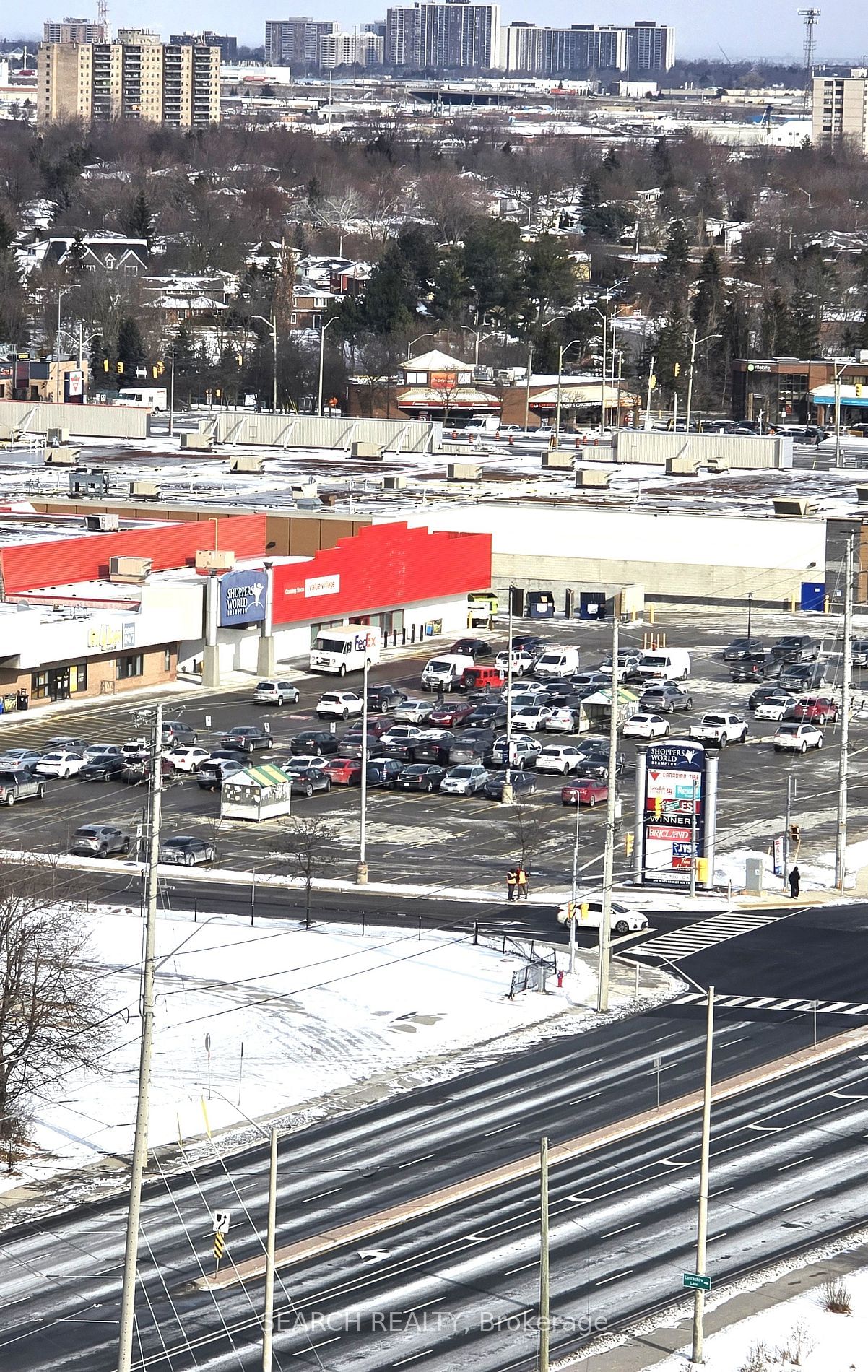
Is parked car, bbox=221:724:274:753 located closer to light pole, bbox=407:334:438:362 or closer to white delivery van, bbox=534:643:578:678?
white delivery van, bbox=534:643:578:678

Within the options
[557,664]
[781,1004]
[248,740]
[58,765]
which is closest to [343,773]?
[248,740]

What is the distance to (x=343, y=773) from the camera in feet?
200

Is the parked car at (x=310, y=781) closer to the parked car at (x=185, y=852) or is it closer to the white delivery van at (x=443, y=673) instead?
the parked car at (x=185, y=852)

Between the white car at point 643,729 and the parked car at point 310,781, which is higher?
the white car at point 643,729

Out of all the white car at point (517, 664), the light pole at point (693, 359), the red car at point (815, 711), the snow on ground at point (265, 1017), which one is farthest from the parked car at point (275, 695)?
the light pole at point (693, 359)

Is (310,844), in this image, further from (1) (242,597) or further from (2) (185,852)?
(1) (242,597)

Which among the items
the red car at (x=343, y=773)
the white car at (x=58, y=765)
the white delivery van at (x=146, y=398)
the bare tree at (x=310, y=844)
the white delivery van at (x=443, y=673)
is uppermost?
the white delivery van at (x=146, y=398)

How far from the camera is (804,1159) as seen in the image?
114 ft

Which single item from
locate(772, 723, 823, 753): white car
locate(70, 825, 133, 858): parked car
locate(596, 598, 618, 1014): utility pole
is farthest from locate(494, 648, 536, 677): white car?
locate(596, 598, 618, 1014): utility pole

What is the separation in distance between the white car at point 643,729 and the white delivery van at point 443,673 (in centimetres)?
874

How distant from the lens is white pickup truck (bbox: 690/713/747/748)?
66500 millimetres

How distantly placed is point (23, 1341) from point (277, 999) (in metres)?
14.4

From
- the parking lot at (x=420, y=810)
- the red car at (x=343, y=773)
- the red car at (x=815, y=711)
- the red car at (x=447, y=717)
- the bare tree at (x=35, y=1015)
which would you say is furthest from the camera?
the red car at (x=815, y=711)

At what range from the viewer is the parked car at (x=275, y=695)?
7119cm
